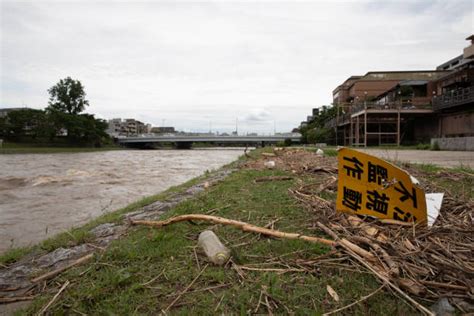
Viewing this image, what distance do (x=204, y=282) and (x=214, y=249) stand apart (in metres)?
0.39

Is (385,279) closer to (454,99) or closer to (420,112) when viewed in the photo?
(454,99)

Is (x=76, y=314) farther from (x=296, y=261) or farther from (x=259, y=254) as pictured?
(x=296, y=261)

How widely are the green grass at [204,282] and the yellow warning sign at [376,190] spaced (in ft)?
2.08

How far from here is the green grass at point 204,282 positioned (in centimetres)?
186

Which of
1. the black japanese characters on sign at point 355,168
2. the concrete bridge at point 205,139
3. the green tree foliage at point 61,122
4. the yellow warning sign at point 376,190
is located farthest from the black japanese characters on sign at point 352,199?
the green tree foliage at point 61,122

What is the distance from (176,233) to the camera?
321 cm

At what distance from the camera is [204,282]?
7.09 feet

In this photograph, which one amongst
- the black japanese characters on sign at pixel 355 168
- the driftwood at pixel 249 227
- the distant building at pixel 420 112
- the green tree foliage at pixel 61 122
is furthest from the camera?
the green tree foliage at pixel 61 122

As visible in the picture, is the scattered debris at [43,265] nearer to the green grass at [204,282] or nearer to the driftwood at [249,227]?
the green grass at [204,282]

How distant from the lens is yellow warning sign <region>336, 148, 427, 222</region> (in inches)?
107

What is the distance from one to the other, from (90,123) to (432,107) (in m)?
54.9

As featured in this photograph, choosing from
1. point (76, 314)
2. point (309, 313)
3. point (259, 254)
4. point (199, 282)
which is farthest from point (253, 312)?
point (76, 314)

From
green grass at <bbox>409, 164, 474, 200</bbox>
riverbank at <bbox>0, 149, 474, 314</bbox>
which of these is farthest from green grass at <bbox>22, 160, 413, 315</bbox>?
green grass at <bbox>409, 164, 474, 200</bbox>

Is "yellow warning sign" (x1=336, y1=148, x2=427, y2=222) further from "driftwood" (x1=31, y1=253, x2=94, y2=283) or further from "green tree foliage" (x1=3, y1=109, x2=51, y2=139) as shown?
"green tree foliage" (x1=3, y1=109, x2=51, y2=139)
